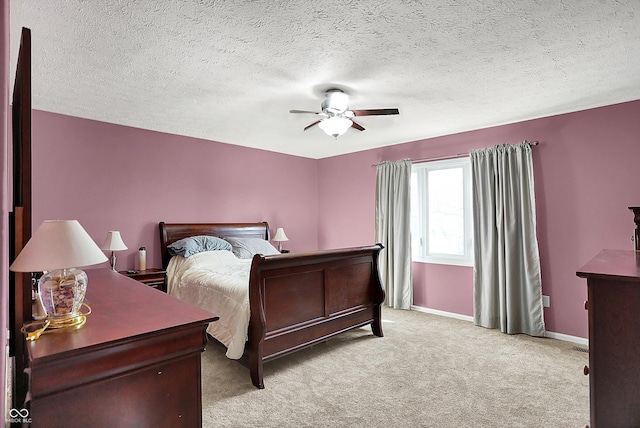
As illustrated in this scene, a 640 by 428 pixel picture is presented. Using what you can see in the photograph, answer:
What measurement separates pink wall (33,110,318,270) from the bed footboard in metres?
2.19

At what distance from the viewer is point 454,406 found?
2340 mm

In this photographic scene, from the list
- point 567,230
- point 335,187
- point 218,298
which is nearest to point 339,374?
point 218,298

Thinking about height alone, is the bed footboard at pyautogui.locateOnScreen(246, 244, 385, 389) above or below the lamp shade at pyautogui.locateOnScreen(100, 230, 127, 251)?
below

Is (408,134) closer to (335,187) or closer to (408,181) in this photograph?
(408,181)

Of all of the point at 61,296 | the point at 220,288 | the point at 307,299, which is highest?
the point at 61,296

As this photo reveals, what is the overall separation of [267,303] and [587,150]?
3421mm

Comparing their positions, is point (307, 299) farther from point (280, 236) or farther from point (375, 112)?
point (280, 236)

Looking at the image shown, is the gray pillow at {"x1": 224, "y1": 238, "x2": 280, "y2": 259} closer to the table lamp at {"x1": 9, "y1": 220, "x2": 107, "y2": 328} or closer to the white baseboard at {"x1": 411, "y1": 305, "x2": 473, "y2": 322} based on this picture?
the white baseboard at {"x1": 411, "y1": 305, "x2": 473, "y2": 322}

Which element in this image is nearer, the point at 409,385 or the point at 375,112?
the point at 409,385

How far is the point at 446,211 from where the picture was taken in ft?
15.2

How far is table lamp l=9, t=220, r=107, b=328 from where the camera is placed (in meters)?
1.19

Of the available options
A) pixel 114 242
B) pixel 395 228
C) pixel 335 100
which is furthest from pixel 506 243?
pixel 114 242

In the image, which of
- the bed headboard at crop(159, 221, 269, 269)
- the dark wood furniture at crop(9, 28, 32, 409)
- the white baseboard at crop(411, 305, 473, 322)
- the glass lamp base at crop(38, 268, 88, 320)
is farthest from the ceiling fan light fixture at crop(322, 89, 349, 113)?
the white baseboard at crop(411, 305, 473, 322)

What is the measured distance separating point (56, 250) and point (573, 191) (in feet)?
13.8
